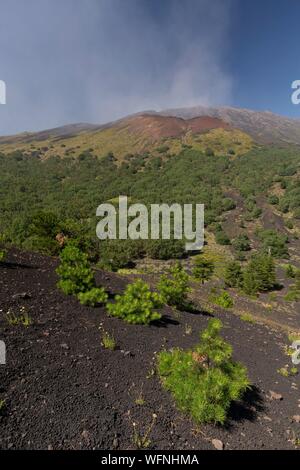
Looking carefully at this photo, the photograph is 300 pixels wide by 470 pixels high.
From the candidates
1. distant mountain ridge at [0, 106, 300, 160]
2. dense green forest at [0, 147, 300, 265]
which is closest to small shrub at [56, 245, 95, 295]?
dense green forest at [0, 147, 300, 265]

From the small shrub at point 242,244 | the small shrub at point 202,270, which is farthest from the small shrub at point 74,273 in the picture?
the small shrub at point 242,244

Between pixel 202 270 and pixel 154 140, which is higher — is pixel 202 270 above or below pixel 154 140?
below

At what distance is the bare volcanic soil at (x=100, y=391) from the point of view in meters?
3.19

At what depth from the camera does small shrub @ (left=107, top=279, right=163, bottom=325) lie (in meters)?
6.13

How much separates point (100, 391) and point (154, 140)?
10635 cm

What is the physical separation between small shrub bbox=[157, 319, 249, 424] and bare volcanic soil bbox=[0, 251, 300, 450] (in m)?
0.19

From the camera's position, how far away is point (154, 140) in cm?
10462

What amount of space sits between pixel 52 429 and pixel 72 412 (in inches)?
11.8

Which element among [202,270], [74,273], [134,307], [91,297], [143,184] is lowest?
[202,270]

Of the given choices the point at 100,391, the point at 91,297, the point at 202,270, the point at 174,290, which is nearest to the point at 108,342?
the point at 100,391

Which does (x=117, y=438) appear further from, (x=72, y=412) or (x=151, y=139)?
(x=151, y=139)

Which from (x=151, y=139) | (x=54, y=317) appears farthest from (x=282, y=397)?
(x=151, y=139)

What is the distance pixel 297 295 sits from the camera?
22062 millimetres

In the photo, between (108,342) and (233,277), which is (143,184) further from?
(108,342)
